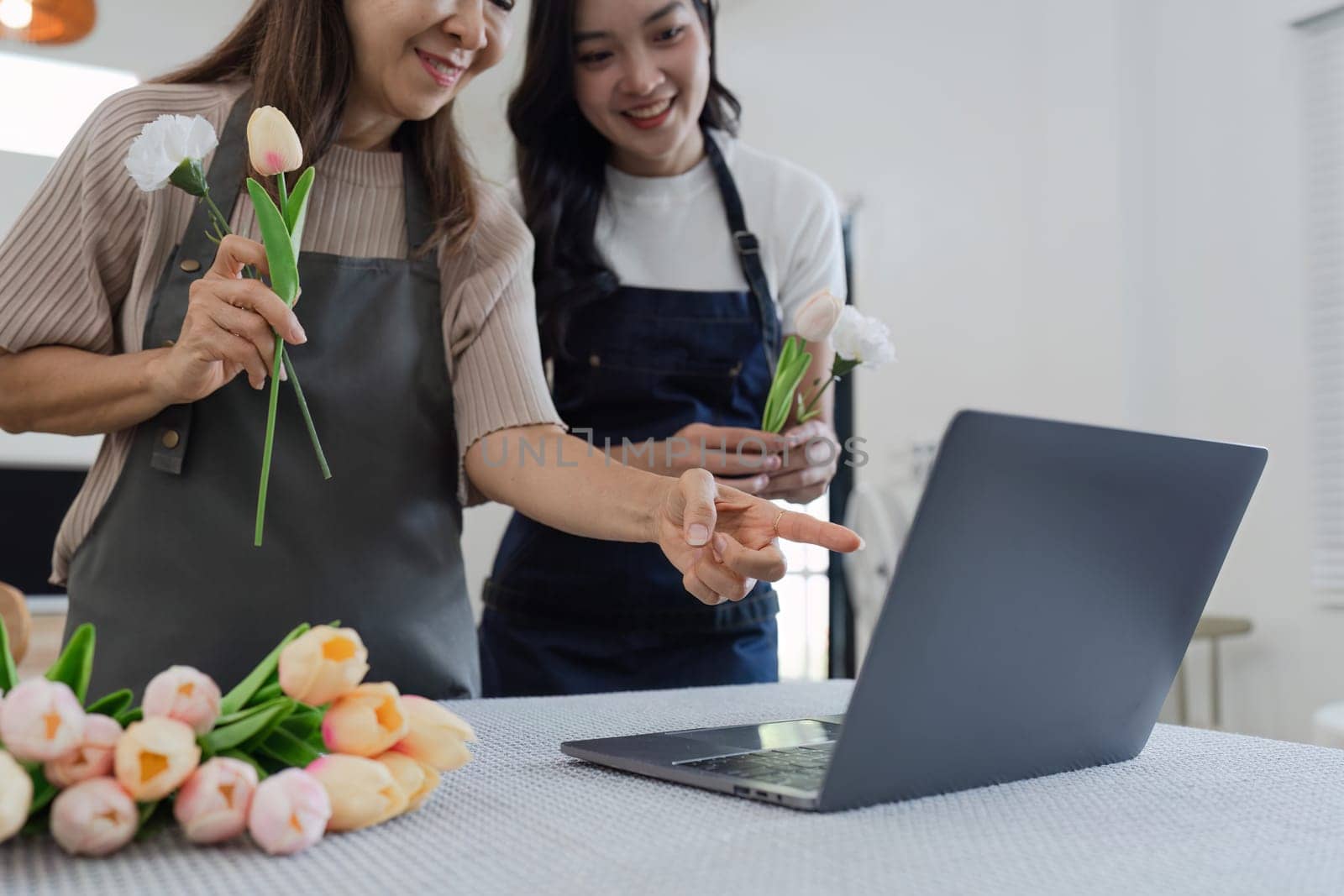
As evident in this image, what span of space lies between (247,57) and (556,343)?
533 millimetres

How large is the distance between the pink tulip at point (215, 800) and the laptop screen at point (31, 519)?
11.3 feet

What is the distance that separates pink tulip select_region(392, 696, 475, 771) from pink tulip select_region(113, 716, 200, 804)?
12cm

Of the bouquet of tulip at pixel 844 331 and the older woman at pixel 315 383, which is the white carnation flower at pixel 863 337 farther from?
the older woman at pixel 315 383

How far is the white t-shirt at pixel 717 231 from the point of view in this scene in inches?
65.1

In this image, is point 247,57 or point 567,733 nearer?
point 567,733

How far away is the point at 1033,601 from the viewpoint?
2.16ft

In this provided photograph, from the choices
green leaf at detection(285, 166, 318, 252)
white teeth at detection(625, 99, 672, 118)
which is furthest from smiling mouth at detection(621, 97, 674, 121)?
green leaf at detection(285, 166, 318, 252)

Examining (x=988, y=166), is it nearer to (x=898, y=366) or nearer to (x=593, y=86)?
(x=898, y=366)

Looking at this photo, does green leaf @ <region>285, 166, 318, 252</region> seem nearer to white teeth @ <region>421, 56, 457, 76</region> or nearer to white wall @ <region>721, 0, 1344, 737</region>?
white teeth @ <region>421, 56, 457, 76</region>

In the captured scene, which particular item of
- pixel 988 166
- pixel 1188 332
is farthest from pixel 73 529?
pixel 988 166

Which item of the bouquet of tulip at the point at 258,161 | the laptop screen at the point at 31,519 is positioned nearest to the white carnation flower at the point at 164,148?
the bouquet of tulip at the point at 258,161

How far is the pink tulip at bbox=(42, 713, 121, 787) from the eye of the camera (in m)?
0.53

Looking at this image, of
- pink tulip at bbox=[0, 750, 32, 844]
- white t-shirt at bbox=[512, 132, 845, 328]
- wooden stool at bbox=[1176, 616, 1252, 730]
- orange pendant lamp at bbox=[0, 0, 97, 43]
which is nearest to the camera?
pink tulip at bbox=[0, 750, 32, 844]

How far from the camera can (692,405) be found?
1634 mm
